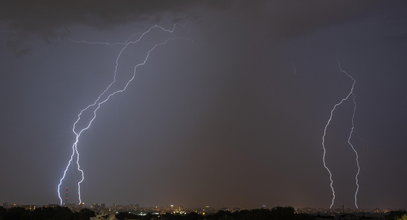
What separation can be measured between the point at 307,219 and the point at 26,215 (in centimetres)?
2869

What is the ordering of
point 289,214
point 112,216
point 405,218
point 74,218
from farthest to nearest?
point 74,218 → point 289,214 → point 112,216 → point 405,218

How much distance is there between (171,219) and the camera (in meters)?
77.8

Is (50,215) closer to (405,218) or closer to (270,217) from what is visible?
(270,217)

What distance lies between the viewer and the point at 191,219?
259 feet

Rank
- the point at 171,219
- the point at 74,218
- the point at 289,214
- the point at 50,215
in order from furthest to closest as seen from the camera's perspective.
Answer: the point at 171,219, the point at 50,215, the point at 74,218, the point at 289,214

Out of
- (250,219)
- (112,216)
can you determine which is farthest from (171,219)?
(112,216)

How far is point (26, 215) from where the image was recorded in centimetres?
6638

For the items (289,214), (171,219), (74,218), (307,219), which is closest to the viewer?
(307,219)

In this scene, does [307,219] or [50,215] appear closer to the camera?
[307,219]

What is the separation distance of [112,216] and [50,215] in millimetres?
28278

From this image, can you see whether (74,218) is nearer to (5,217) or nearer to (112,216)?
(5,217)

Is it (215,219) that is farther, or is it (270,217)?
(215,219)

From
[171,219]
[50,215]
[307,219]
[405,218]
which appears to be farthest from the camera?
[171,219]

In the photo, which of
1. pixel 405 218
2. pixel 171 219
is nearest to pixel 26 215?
pixel 171 219
